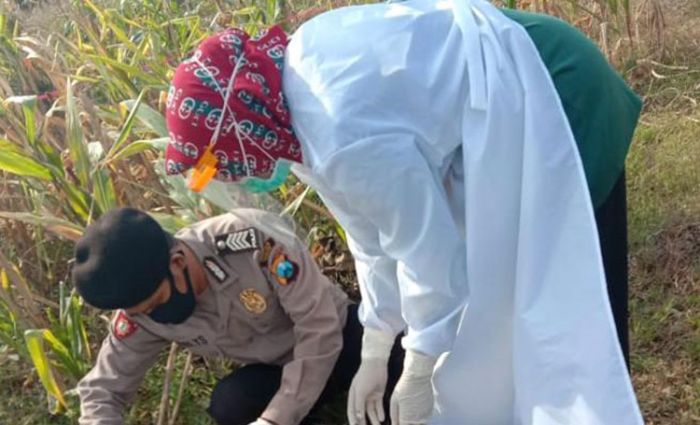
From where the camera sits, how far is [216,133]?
1.28 meters

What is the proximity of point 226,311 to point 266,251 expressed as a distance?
145 mm

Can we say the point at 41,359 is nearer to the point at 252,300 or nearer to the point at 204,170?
the point at 252,300

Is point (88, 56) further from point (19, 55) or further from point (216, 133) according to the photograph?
point (216, 133)

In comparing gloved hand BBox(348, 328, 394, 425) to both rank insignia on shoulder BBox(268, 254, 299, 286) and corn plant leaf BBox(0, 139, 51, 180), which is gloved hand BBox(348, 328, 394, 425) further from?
corn plant leaf BBox(0, 139, 51, 180)

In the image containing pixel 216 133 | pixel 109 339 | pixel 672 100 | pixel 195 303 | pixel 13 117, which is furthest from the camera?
pixel 672 100

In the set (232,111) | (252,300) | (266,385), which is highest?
(232,111)

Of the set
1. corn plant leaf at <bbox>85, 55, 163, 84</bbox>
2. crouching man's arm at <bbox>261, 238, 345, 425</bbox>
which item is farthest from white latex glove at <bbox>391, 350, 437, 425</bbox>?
corn plant leaf at <bbox>85, 55, 163, 84</bbox>

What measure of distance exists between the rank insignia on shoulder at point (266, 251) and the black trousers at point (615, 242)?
1.98ft

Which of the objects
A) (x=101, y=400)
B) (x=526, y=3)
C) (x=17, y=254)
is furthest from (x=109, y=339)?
(x=526, y=3)

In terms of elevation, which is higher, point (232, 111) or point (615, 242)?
point (232, 111)

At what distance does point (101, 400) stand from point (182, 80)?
856 millimetres

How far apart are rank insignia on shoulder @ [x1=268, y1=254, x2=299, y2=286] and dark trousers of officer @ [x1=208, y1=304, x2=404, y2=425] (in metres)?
0.22

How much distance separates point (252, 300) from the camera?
1.86 meters

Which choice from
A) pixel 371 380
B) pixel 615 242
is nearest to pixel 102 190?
pixel 371 380
